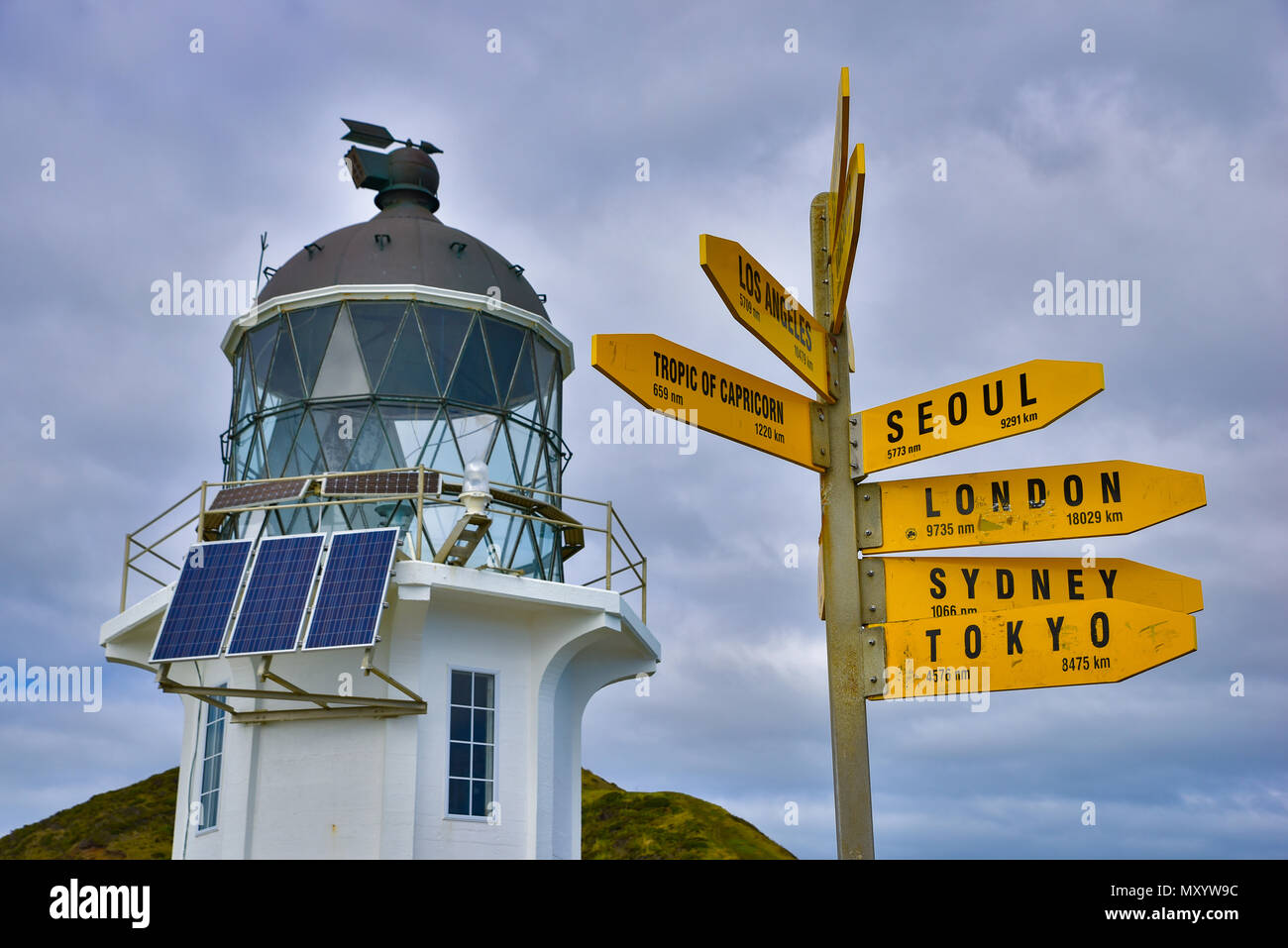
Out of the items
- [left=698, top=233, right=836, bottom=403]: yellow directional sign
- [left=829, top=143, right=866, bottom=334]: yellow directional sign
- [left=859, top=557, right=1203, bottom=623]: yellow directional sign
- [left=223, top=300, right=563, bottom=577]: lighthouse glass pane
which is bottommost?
[left=859, top=557, right=1203, bottom=623]: yellow directional sign

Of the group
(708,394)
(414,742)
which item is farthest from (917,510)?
(414,742)

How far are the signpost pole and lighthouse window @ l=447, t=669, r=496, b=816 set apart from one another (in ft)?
20.9

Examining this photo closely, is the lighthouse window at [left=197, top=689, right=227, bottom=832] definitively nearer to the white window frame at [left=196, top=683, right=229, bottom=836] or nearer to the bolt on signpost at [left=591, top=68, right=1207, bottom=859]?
the white window frame at [left=196, top=683, right=229, bottom=836]

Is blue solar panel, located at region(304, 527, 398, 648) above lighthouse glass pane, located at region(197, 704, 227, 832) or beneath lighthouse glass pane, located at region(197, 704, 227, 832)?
above

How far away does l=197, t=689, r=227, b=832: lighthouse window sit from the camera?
1419cm

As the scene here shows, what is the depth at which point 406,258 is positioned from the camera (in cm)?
1572

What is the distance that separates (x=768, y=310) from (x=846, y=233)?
2.26ft

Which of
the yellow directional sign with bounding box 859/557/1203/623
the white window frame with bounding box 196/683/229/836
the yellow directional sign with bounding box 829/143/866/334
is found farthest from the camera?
the white window frame with bounding box 196/683/229/836

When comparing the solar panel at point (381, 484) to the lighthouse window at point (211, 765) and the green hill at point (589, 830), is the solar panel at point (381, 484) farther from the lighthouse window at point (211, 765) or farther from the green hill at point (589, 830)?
the green hill at point (589, 830)

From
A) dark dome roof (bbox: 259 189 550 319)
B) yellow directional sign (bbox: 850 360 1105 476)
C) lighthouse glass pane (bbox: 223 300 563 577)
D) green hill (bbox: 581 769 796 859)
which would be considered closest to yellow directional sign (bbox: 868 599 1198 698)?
yellow directional sign (bbox: 850 360 1105 476)
